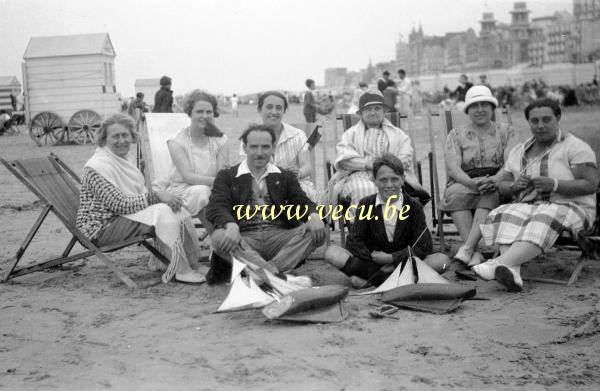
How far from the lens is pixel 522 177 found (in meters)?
4.74

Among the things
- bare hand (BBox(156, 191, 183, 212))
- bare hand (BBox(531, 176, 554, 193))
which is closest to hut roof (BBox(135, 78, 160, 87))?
bare hand (BBox(156, 191, 183, 212))

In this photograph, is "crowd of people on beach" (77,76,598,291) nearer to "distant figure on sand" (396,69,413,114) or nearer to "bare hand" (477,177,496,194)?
"bare hand" (477,177,496,194)

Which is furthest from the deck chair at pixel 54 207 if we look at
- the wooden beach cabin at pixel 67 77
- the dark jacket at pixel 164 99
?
the wooden beach cabin at pixel 67 77

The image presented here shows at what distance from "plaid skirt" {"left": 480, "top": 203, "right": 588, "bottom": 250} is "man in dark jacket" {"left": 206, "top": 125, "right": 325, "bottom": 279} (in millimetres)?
1170

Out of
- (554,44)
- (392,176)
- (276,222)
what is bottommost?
(276,222)

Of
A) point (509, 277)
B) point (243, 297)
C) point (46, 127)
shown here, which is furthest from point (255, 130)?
point (46, 127)

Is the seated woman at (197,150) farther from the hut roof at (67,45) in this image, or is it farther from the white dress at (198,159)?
the hut roof at (67,45)

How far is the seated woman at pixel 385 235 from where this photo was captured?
4602 mm

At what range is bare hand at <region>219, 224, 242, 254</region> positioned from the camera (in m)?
4.46

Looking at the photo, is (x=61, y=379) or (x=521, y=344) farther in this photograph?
(x=521, y=344)

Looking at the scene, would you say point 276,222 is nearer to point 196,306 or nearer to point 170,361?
point 196,306

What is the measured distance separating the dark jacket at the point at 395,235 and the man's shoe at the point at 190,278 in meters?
1.10

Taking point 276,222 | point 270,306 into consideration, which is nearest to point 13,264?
point 276,222

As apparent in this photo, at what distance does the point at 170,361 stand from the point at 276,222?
179cm
